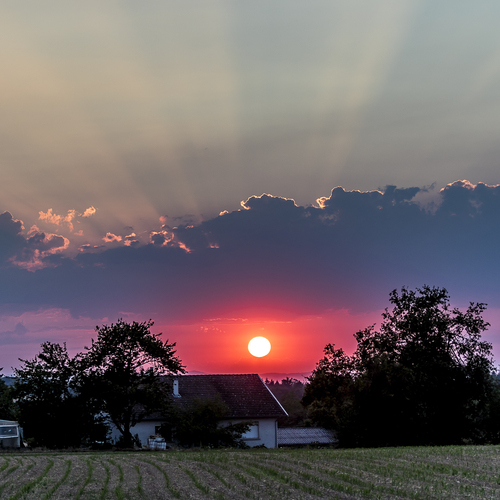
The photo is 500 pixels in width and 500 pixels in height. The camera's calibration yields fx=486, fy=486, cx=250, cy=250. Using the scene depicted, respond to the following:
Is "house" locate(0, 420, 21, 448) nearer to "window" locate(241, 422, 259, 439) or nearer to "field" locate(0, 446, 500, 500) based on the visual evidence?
"field" locate(0, 446, 500, 500)

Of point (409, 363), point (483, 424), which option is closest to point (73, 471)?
point (409, 363)

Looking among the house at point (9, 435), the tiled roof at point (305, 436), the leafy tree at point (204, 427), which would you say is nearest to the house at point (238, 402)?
the leafy tree at point (204, 427)

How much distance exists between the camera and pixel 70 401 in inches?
1495

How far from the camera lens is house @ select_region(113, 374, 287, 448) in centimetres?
4978

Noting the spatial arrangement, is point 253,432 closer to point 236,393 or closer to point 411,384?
point 236,393

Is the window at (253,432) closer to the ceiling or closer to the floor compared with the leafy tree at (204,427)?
closer to the floor

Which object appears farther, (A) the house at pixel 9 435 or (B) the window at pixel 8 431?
(B) the window at pixel 8 431

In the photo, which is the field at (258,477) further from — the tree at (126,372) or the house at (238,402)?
the house at (238,402)

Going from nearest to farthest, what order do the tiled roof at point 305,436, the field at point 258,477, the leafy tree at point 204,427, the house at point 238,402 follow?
→ the field at point 258,477, the leafy tree at point 204,427, the house at point 238,402, the tiled roof at point 305,436

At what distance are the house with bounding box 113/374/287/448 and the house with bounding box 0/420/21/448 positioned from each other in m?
10.2

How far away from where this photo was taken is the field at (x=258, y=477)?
14195 mm

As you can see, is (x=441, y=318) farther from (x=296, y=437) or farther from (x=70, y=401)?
(x=70, y=401)

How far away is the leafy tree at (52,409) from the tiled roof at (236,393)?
52.4 ft

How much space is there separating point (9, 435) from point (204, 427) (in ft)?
54.5
